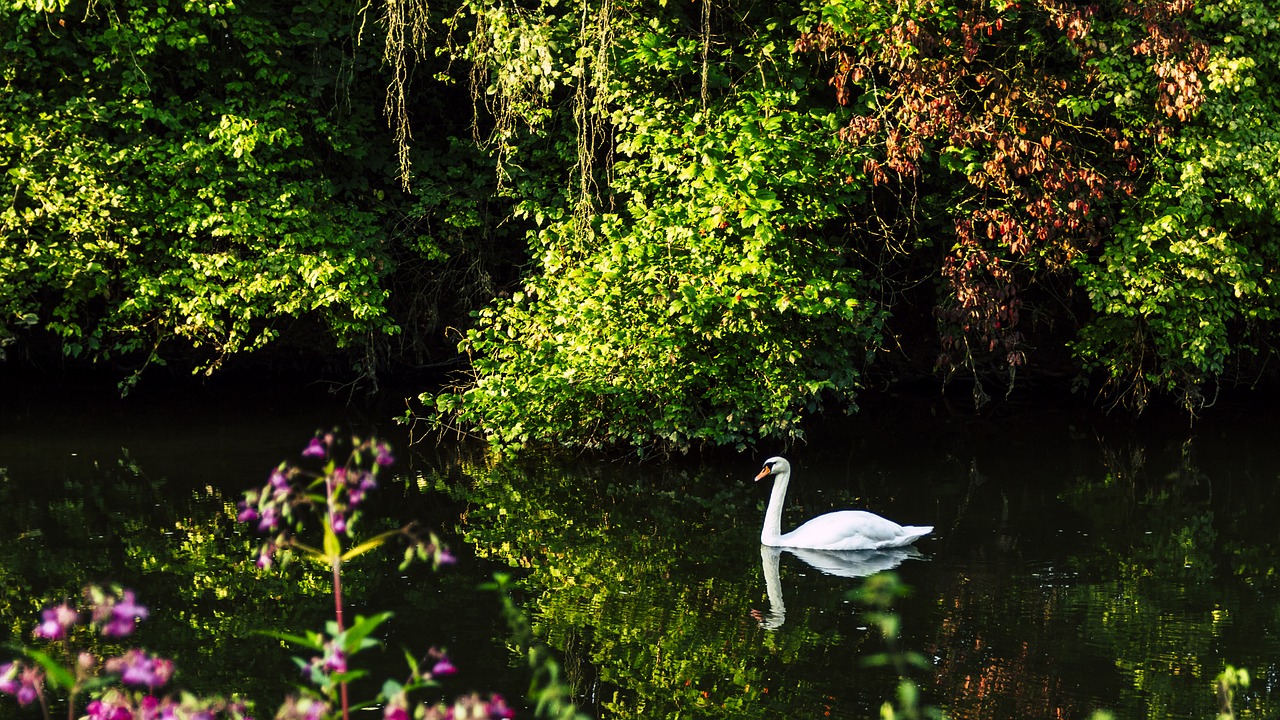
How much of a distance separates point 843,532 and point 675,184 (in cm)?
510

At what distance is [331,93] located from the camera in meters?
17.5

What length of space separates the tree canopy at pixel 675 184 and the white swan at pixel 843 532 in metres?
2.84

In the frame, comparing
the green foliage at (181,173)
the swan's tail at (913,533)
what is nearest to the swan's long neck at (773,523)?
the swan's tail at (913,533)

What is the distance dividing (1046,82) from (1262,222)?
120 inches

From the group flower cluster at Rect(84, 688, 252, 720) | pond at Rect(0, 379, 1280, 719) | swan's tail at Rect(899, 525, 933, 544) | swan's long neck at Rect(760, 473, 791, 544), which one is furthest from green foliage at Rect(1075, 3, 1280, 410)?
flower cluster at Rect(84, 688, 252, 720)

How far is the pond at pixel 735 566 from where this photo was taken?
7.87 meters

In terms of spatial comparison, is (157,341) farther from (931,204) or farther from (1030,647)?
(1030,647)

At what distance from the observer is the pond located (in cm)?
787

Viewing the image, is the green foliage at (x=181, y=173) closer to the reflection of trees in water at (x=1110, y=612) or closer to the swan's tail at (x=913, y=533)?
the swan's tail at (x=913, y=533)

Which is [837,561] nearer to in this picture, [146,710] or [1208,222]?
[1208,222]

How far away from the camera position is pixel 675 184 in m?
14.8

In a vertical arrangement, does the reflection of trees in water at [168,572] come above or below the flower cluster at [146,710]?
below

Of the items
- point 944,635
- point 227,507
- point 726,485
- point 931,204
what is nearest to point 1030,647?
point 944,635

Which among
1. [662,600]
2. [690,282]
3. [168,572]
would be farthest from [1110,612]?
[168,572]
